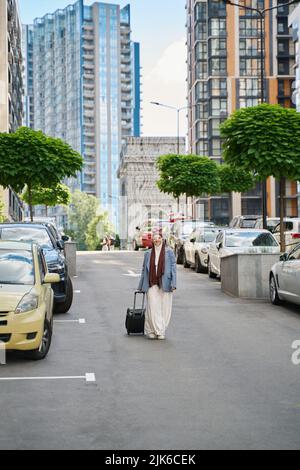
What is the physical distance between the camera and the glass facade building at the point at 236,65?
318ft

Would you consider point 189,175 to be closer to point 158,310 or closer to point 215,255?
point 215,255

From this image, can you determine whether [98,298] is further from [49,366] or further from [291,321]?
[49,366]

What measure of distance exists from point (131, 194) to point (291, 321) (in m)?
117

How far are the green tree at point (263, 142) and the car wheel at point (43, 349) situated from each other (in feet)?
44.4

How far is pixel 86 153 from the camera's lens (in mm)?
196375

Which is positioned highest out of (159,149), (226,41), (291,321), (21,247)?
(226,41)

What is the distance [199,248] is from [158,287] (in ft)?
52.5

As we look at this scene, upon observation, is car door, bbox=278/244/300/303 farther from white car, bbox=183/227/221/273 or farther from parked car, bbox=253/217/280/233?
parked car, bbox=253/217/280/233

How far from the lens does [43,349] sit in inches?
437

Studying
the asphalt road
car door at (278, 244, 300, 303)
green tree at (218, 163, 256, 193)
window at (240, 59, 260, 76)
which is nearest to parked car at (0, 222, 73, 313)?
the asphalt road

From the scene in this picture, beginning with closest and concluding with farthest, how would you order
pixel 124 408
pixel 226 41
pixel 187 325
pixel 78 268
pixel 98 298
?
pixel 124 408
pixel 187 325
pixel 98 298
pixel 78 268
pixel 226 41

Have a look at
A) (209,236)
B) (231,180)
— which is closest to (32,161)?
(209,236)

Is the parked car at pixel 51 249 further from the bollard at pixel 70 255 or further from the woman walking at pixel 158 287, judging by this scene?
the bollard at pixel 70 255

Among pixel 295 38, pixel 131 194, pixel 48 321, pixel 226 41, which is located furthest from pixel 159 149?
pixel 48 321
